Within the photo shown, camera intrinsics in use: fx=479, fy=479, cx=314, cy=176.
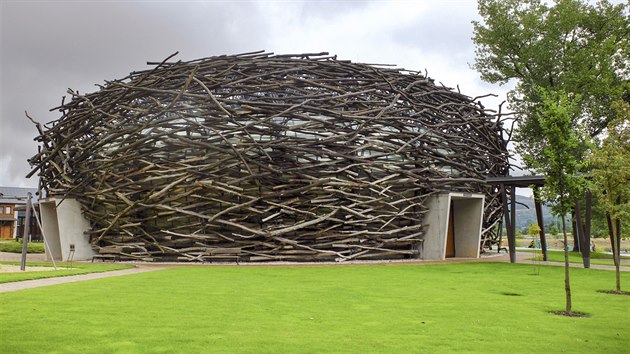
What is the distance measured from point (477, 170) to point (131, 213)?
15.1m

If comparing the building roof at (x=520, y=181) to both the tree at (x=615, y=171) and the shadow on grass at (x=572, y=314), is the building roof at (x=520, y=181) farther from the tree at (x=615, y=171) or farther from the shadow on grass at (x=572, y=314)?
the shadow on grass at (x=572, y=314)

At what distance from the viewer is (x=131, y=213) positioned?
18.0 metres

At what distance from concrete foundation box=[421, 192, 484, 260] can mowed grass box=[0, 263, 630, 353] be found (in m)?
7.39

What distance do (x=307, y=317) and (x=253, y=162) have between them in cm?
1065

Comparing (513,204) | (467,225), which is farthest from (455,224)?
(513,204)

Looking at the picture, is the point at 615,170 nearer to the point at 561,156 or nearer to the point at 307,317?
the point at 561,156

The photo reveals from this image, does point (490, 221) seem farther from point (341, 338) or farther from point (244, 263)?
point (341, 338)

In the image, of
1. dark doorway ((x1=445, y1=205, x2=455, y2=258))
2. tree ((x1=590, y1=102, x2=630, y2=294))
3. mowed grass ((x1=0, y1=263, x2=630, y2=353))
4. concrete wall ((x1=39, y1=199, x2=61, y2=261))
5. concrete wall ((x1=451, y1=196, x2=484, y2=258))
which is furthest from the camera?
dark doorway ((x1=445, y1=205, x2=455, y2=258))

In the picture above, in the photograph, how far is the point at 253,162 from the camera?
56.5ft

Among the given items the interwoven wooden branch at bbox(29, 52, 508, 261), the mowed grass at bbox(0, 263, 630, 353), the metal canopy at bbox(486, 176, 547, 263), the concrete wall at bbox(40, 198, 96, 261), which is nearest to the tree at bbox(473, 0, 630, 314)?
the metal canopy at bbox(486, 176, 547, 263)

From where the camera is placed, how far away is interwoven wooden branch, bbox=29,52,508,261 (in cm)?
1734

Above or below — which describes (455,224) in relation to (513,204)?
below

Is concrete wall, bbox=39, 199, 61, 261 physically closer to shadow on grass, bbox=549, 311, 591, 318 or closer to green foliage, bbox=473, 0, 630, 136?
shadow on grass, bbox=549, 311, 591, 318

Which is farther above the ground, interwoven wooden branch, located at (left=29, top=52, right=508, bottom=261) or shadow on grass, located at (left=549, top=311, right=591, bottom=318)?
interwoven wooden branch, located at (left=29, top=52, right=508, bottom=261)
